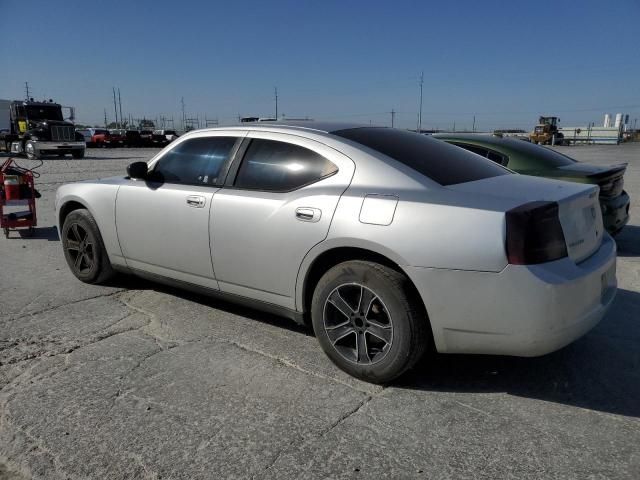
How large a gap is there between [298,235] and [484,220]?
3.75 feet

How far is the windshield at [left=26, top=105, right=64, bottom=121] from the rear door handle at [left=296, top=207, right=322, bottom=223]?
2752 centimetres

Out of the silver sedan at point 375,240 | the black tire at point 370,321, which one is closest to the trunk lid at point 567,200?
the silver sedan at point 375,240

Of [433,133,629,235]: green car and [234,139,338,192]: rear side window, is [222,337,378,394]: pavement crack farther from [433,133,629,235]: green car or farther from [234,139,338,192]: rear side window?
[433,133,629,235]: green car

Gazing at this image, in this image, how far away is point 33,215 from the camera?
295 inches

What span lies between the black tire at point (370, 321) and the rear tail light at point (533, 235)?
60 cm

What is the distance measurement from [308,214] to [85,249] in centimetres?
272

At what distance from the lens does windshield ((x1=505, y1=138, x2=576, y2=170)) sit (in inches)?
245

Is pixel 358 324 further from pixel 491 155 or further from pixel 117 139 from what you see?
pixel 117 139

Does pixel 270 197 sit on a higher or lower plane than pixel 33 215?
higher

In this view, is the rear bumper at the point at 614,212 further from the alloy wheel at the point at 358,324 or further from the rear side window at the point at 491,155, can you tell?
the alloy wheel at the point at 358,324

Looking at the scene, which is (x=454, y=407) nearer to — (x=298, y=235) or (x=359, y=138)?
(x=298, y=235)

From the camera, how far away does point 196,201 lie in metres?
3.86

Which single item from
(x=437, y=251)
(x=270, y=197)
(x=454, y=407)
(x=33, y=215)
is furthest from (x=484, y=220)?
(x=33, y=215)

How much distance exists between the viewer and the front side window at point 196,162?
12.9 feet
